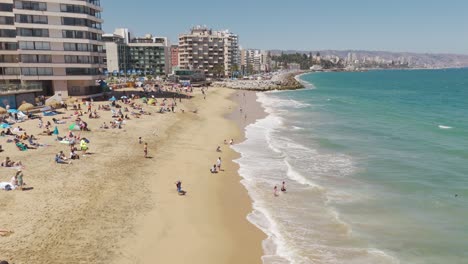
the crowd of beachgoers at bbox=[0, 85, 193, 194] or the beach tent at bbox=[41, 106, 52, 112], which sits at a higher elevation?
the beach tent at bbox=[41, 106, 52, 112]

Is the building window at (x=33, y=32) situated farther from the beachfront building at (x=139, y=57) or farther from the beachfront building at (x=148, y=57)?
the beachfront building at (x=148, y=57)

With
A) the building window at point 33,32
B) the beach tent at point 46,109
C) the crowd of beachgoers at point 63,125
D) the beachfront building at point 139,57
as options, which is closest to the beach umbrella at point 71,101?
the crowd of beachgoers at point 63,125

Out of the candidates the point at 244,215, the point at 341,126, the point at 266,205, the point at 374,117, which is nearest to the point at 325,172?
the point at 266,205

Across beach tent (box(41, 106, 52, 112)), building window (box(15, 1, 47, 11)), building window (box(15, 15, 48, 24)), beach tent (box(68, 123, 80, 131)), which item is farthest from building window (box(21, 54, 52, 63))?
beach tent (box(68, 123, 80, 131))

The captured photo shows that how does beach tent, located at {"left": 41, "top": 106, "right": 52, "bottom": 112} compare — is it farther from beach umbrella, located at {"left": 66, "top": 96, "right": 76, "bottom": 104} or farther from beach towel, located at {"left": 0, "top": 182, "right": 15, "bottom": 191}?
beach towel, located at {"left": 0, "top": 182, "right": 15, "bottom": 191}

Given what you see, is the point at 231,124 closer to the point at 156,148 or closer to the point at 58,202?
the point at 156,148

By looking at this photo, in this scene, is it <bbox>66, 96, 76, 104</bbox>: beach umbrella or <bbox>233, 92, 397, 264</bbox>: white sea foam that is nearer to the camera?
<bbox>233, 92, 397, 264</bbox>: white sea foam
